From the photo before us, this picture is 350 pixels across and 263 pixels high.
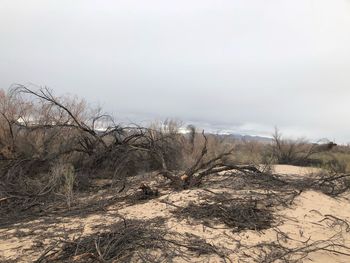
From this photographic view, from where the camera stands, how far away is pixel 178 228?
8.73m

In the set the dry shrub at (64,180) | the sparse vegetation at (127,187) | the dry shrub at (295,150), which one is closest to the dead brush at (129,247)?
the sparse vegetation at (127,187)

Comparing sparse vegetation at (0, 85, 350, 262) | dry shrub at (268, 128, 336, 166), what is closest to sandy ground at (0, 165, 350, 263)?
sparse vegetation at (0, 85, 350, 262)

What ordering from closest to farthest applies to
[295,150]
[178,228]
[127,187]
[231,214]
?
1. [178,228]
2. [231,214]
3. [127,187]
4. [295,150]

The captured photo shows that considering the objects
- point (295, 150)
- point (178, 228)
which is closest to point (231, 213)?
point (178, 228)

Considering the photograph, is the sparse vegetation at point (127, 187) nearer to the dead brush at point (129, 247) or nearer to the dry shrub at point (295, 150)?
the dead brush at point (129, 247)

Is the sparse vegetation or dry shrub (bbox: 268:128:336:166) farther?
dry shrub (bbox: 268:128:336:166)

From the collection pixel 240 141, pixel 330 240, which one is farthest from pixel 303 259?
pixel 240 141

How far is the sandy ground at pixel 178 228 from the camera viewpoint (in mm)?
8062

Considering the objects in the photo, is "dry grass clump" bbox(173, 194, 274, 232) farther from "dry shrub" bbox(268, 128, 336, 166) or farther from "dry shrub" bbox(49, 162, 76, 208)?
"dry shrub" bbox(268, 128, 336, 166)

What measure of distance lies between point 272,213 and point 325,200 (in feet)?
9.58

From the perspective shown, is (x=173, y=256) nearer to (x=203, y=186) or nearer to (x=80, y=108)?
(x=203, y=186)

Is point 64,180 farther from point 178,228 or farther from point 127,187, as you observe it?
point 178,228

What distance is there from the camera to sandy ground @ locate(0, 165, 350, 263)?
8062 mm

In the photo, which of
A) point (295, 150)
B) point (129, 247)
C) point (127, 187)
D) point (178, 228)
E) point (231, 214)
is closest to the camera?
point (129, 247)
